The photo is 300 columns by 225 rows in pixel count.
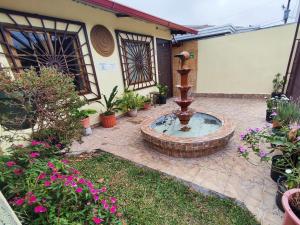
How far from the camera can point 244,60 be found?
588cm

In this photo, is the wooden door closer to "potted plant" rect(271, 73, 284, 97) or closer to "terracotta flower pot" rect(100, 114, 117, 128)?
"terracotta flower pot" rect(100, 114, 117, 128)

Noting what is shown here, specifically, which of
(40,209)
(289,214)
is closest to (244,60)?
(289,214)

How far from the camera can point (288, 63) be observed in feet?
16.6

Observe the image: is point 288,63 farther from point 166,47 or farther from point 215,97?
point 166,47

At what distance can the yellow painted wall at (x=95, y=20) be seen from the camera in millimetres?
2854

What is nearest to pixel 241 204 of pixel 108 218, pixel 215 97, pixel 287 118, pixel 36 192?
pixel 108 218

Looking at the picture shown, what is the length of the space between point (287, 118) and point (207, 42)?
498cm

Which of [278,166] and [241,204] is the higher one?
[278,166]

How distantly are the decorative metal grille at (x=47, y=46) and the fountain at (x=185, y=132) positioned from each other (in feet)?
6.65

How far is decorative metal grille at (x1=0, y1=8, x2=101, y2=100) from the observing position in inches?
106

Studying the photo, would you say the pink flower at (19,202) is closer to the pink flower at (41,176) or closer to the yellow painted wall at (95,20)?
the pink flower at (41,176)

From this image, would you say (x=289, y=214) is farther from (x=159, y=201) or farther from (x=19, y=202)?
(x=19, y=202)

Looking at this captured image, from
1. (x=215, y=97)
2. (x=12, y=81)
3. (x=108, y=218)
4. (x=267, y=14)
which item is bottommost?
(x=215, y=97)

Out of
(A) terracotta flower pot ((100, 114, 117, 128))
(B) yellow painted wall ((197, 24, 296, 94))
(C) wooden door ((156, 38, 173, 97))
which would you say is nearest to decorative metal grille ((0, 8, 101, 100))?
(A) terracotta flower pot ((100, 114, 117, 128))
